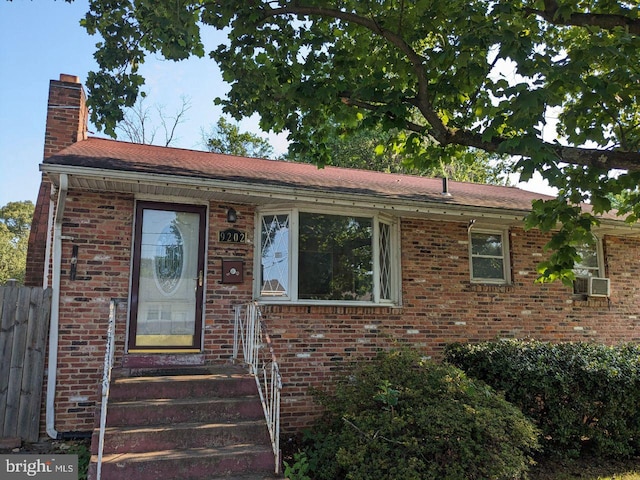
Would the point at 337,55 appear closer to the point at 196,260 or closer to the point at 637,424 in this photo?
the point at 196,260

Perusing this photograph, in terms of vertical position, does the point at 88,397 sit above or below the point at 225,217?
below

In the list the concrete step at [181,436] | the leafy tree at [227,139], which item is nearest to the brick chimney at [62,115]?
the concrete step at [181,436]

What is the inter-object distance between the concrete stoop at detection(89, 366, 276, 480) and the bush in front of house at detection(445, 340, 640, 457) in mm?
3268

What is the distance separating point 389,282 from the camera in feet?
24.5

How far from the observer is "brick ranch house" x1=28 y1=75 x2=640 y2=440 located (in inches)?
232

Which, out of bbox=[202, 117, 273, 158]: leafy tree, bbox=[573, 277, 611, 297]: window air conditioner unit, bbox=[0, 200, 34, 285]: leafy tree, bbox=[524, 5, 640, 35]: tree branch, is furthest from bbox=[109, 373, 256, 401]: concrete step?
bbox=[0, 200, 34, 285]: leafy tree

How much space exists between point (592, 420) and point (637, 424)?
61cm

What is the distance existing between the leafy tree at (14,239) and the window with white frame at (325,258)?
89.8 feet

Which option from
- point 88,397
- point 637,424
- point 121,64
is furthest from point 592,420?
point 121,64

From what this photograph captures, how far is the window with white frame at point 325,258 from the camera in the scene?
22.2ft

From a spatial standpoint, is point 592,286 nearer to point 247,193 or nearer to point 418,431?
point 418,431

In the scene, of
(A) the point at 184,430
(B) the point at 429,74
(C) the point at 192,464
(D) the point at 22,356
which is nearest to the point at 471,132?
(B) the point at 429,74

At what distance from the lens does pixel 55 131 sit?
684 cm

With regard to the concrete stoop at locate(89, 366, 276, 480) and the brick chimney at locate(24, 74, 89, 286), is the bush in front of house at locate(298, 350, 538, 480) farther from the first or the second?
Result: the brick chimney at locate(24, 74, 89, 286)
